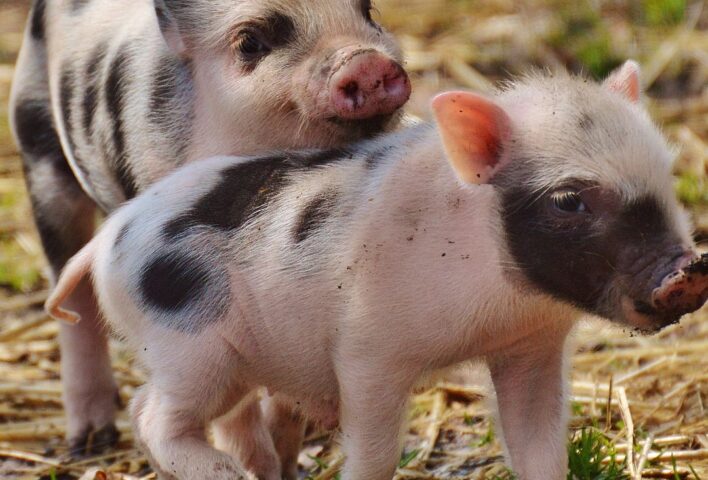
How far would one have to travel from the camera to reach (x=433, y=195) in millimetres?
3906

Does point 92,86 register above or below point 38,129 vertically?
above

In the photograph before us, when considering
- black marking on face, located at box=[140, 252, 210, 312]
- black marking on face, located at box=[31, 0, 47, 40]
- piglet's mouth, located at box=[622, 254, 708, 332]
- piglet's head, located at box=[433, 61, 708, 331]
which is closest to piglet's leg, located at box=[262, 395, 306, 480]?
black marking on face, located at box=[140, 252, 210, 312]

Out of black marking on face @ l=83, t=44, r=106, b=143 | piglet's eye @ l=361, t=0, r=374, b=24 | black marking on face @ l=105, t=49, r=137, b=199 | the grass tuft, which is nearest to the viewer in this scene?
the grass tuft

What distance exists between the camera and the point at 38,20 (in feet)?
19.0

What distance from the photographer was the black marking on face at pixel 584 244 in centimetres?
350

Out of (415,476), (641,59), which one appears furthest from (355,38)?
(641,59)

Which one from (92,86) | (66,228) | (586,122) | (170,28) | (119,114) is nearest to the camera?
(586,122)

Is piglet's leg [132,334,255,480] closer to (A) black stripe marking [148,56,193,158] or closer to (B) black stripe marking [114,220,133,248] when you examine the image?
(B) black stripe marking [114,220,133,248]

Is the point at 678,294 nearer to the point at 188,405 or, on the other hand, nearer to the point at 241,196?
the point at 241,196

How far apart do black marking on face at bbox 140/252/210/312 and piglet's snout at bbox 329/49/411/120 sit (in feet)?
2.07

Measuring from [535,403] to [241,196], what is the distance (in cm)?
104

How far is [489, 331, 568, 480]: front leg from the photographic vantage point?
4045 mm

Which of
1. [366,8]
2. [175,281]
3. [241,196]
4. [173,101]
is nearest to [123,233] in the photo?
[175,281]

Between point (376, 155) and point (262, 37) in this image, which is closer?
point (376, 155)
